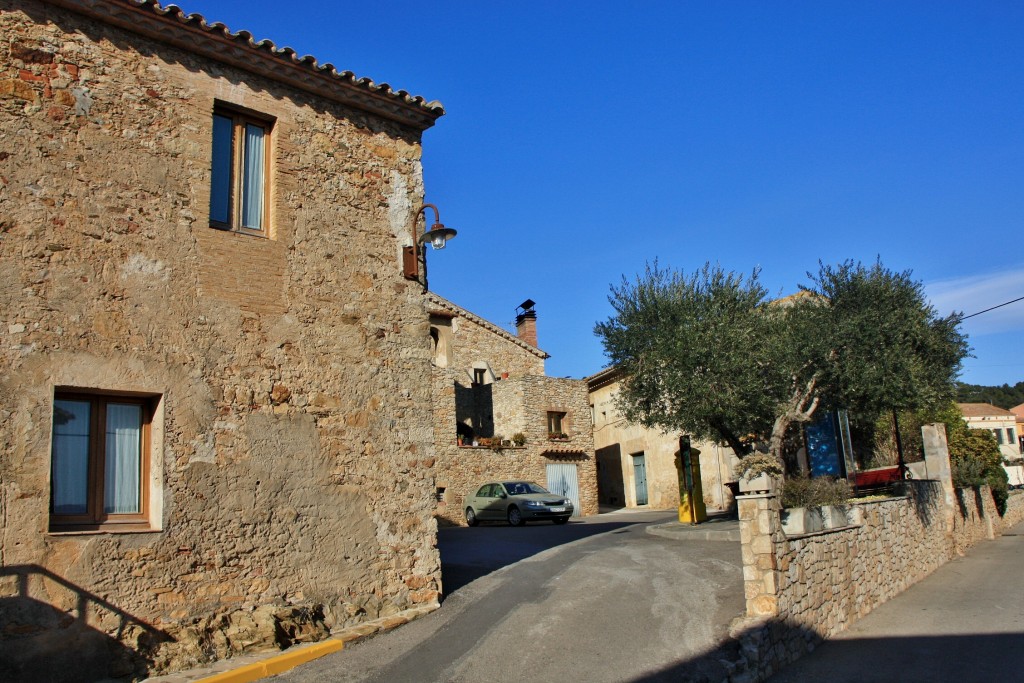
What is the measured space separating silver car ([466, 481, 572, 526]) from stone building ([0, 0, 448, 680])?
12703mm

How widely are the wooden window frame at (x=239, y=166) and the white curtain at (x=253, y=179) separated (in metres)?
0.04

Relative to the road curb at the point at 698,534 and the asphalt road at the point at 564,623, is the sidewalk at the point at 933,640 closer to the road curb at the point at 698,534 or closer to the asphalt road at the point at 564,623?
the asphalt road at the point at 564,623

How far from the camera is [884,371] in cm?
1694

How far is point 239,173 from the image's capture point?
8680 millimetres

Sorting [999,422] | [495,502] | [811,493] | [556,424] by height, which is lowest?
[495,502]

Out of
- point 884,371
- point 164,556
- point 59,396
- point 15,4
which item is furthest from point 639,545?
point 15,4

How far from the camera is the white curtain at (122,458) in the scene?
23.9 ft

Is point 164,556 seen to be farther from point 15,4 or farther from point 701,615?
point 701,615

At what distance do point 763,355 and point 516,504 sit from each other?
8.42 metres

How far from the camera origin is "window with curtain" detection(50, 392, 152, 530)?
7016 mm

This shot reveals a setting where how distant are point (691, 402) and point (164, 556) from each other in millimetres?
12214

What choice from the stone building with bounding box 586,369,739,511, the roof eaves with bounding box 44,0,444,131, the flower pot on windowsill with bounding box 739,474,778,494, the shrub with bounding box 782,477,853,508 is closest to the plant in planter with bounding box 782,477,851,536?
the shrub with bounding box 782,477,853,508

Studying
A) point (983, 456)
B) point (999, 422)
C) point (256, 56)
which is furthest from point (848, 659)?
point (999, 422)

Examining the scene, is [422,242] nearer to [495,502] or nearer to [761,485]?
[761,485]
